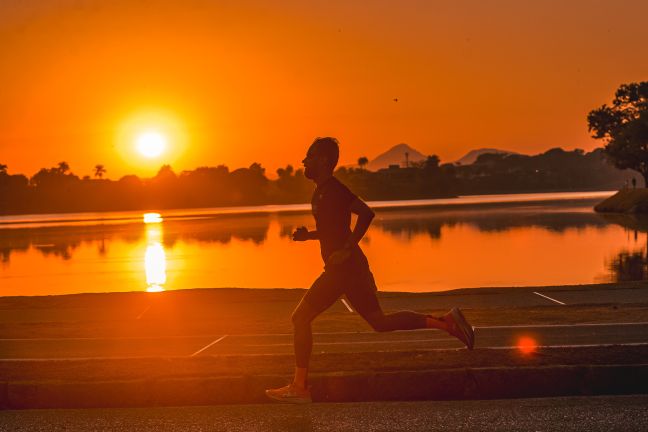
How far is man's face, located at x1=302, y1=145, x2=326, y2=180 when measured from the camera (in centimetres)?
844

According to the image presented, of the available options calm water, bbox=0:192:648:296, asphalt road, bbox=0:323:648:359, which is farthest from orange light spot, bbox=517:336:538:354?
calm water, bbox=0:192:648:296

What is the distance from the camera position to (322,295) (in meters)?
8.33

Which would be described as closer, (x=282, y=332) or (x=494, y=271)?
(x=282, y=332)

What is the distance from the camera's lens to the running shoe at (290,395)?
8.26m

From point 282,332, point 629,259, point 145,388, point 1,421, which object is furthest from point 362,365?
point 629,259

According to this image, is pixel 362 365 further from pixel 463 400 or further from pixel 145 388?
pixel 145 388

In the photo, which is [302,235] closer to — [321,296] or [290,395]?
[321,296]

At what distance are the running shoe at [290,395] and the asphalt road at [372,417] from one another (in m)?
0.10

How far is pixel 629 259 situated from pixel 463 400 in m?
40.8

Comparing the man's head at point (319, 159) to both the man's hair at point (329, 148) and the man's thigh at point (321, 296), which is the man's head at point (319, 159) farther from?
the man's thigh at point (321, 296)

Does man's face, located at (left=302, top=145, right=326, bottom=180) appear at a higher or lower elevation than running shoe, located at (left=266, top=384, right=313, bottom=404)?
higher

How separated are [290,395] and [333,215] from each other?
1592 millimetres

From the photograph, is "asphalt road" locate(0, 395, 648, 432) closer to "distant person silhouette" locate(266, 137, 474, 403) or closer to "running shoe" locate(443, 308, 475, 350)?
"distant person silhouette" locate(266, 137, 474, 403)

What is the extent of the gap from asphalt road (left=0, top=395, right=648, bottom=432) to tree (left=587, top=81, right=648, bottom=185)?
106 metres
